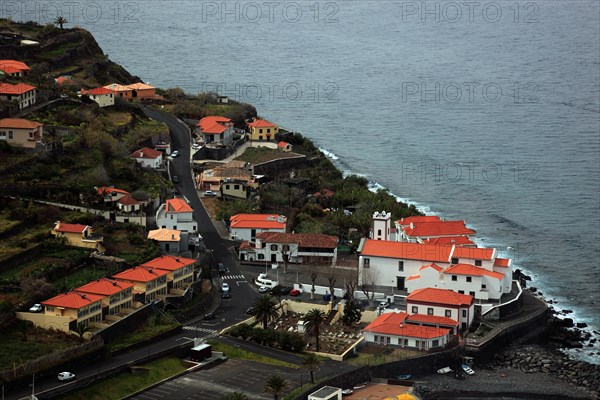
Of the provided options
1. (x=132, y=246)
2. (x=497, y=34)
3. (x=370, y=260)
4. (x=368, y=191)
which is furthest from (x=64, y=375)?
(x=497, y=34)

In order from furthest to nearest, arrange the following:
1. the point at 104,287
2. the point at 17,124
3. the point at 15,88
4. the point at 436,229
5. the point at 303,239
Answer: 1. the point at 15,88
2. the point at 17,124
3. the point at 436,229
4. the point at 303,239
5. the point at 104,287

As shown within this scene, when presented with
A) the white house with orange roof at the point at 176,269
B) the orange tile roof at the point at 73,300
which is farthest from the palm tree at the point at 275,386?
the white house with orange roof at the point at 176,269

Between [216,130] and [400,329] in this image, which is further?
[216,130]

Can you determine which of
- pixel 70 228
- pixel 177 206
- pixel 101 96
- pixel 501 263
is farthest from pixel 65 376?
pixel 101 96

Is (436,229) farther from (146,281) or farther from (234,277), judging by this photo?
(146,281)

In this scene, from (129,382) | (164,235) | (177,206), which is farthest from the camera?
(177,206)

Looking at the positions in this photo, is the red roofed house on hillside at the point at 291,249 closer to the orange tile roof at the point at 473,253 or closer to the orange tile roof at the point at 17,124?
the orange tile roof at the point at 473,253

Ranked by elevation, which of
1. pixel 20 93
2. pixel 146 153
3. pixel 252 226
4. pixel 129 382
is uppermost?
pixel 20 93

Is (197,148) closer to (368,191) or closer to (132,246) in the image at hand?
(368,191)
